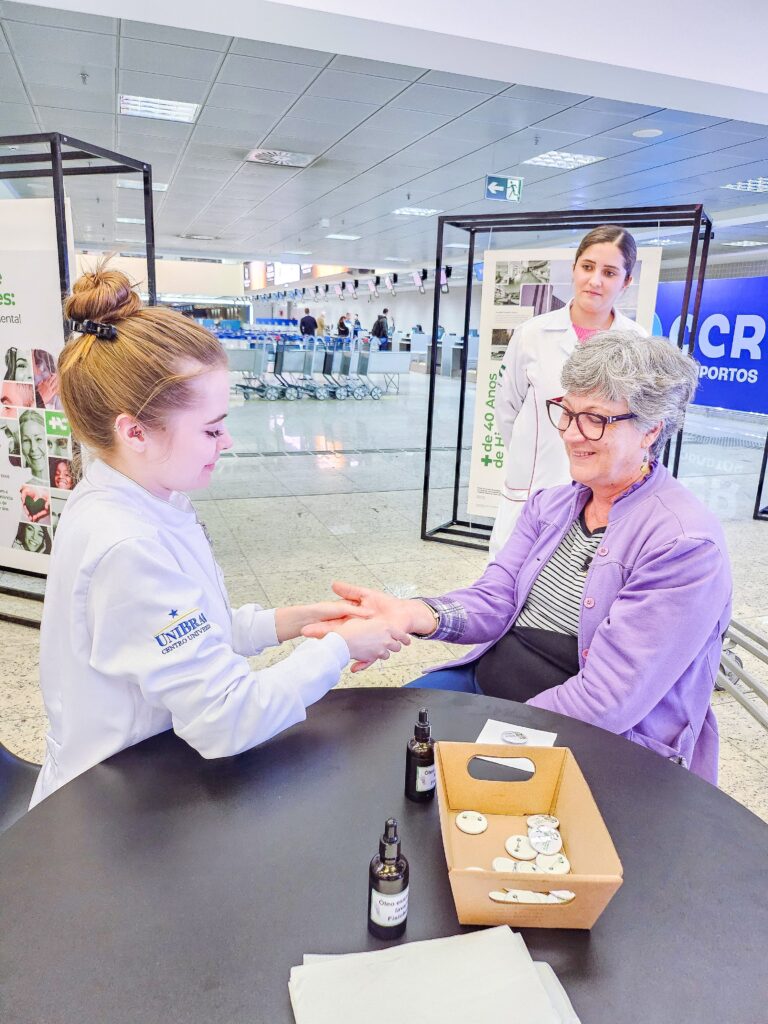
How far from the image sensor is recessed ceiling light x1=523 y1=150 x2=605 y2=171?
26.7 feet

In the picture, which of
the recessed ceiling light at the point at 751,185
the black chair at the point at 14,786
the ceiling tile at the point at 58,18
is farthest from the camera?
the recessed ceiling light at the point at 751,185

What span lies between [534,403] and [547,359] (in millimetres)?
221

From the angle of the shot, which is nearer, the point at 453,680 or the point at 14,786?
the point at 14,786

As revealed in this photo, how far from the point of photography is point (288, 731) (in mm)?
1207

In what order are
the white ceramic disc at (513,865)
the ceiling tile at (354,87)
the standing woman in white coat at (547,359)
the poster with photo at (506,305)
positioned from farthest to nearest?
the ceiling tile at (354,87), the poster with photo at (506,305), the standing woman in white coat at (547,359), the white ceramic disc at (513,865)

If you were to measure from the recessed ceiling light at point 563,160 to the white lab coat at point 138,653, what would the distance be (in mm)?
8202

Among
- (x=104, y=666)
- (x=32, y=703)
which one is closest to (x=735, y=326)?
(x=32, y=703)

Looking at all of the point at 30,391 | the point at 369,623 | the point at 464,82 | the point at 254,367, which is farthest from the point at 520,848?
the point at 254,367

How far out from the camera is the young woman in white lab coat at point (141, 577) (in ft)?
3.45

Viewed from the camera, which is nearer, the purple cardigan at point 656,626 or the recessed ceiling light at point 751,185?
the purple cardigan at point 656,626

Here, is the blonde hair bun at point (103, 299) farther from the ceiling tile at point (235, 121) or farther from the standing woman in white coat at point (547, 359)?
the ceiling tile at point (235, 121)

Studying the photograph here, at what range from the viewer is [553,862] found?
0.94 meters

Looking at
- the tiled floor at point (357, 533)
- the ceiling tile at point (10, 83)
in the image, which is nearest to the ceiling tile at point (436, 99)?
the ceiling tile at point (10, 83)

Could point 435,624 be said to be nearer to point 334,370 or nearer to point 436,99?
point 436,99
